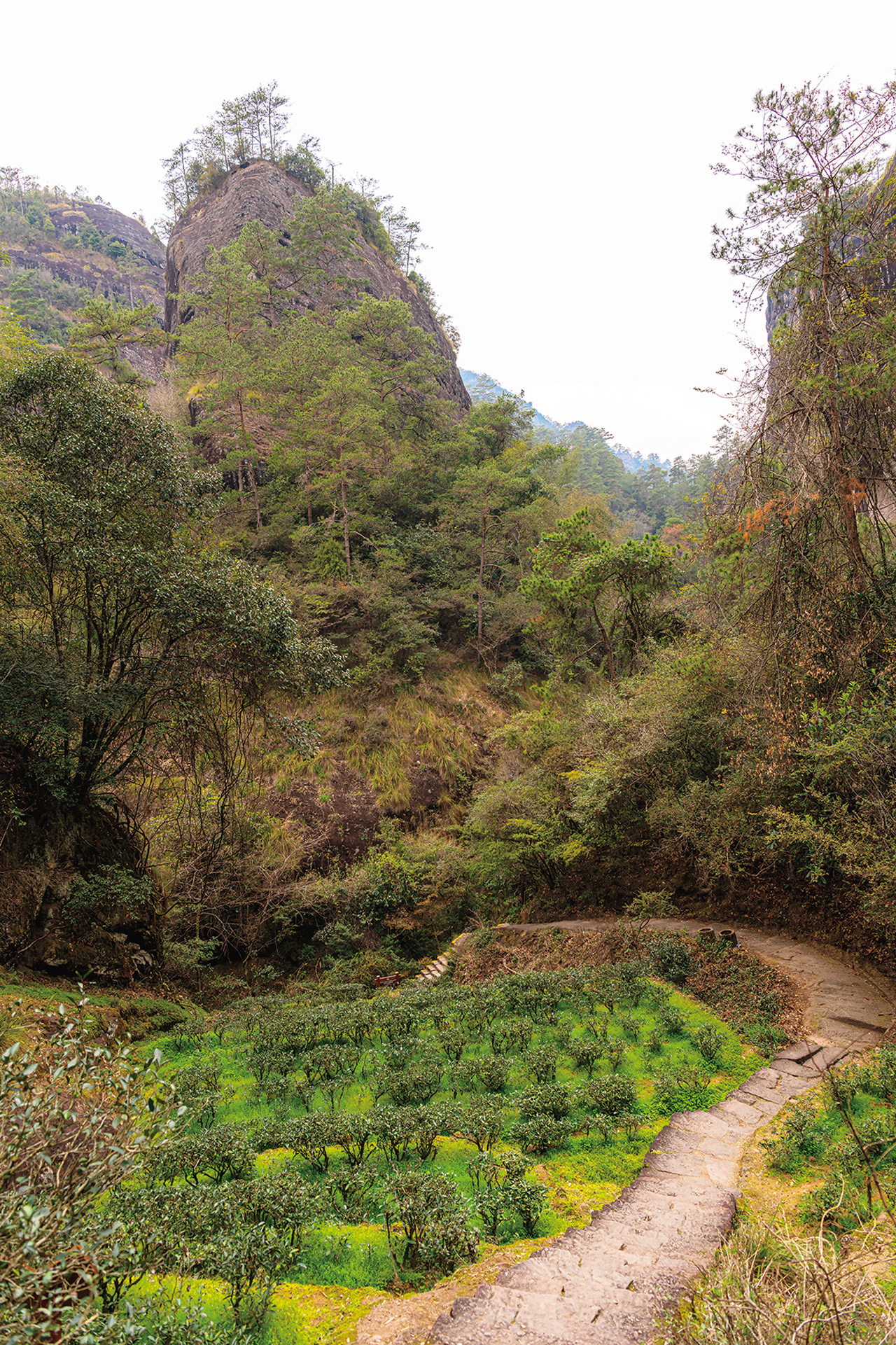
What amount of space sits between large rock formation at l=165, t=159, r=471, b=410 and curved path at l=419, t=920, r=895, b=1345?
30728 millimetres

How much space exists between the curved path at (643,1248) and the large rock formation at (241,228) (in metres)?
30.7

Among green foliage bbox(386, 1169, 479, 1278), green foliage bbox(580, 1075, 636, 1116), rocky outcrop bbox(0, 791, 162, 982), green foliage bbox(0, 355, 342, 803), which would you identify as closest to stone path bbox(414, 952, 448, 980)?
rocky outcrop bbox(0, 791, 162, 982)

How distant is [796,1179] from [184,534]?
10.7 m

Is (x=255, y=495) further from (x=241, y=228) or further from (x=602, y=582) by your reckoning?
(x=241, y=228)

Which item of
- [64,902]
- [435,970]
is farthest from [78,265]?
[435,970]

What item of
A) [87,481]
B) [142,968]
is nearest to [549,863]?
[142,968]

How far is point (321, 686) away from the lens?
394 inches

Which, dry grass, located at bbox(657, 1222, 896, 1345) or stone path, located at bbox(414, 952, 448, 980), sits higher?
dry grass, located at bbox(657, 1222, 896, 1345)

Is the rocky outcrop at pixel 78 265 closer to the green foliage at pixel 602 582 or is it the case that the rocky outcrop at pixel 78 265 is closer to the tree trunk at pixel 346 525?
the tree trunk at pixel 346 525

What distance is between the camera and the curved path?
2.58 metres

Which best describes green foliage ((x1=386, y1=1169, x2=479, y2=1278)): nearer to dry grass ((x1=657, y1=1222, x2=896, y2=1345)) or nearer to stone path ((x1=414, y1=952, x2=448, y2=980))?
dry grass ((x1=657, y1=1222, x2=896, y2=1345))

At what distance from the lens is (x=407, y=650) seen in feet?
65.1

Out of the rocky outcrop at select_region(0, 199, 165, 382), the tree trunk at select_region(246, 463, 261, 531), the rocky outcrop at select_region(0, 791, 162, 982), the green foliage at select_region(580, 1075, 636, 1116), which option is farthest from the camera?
the rocky outcrop at select_region(0, 199, 165, 382)

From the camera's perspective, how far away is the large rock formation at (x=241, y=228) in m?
30.4
